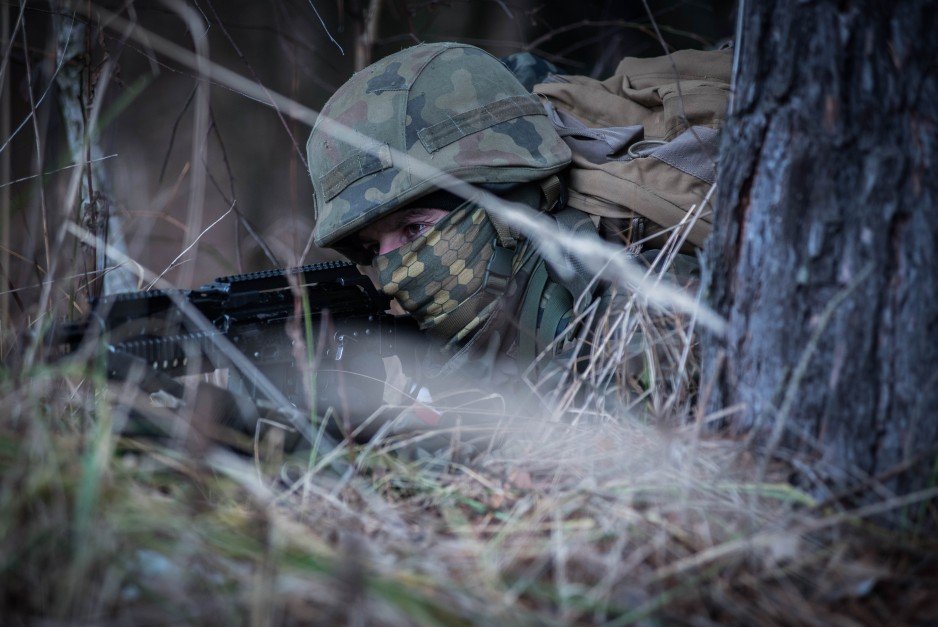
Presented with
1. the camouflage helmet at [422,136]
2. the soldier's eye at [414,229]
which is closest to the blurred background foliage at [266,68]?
the camouflage helmet at [422,136]

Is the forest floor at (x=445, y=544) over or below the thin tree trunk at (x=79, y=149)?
below

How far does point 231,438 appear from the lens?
1.65 meters

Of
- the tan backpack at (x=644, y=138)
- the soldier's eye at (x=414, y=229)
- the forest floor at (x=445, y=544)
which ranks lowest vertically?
the forest floor at (x=445, y=544)

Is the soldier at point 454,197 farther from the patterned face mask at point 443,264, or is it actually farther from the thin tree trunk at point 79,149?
the thin tree trunk at point 79,149

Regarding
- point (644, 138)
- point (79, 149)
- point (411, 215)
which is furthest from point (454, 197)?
point (79, 149)

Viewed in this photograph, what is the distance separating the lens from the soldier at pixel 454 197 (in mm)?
2443

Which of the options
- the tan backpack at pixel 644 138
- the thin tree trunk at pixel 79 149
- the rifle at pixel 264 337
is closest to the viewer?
the rifle at pixel 264 337

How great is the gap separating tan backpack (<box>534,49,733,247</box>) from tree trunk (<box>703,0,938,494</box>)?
2.54 feet

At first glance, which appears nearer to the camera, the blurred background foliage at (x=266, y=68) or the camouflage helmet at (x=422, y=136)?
the camouflage helmet at (x=422, y=136)

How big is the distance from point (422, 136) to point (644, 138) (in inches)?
30.7

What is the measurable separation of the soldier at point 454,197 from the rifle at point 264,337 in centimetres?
19

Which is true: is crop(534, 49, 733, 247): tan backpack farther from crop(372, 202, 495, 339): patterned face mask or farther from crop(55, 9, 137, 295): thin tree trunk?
crop(55, 9, 137, 295): thin tree trunk

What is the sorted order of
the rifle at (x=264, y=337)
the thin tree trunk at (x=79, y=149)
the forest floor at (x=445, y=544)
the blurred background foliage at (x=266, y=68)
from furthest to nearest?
the blurred background foliage at (x=266, y=68), the thin tree trunk at (x=79, y=149), the rifle at (x=264, y=337), the forest floor at (x=445, y=544)

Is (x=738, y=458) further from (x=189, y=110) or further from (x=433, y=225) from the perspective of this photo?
(x=189, y=110)
